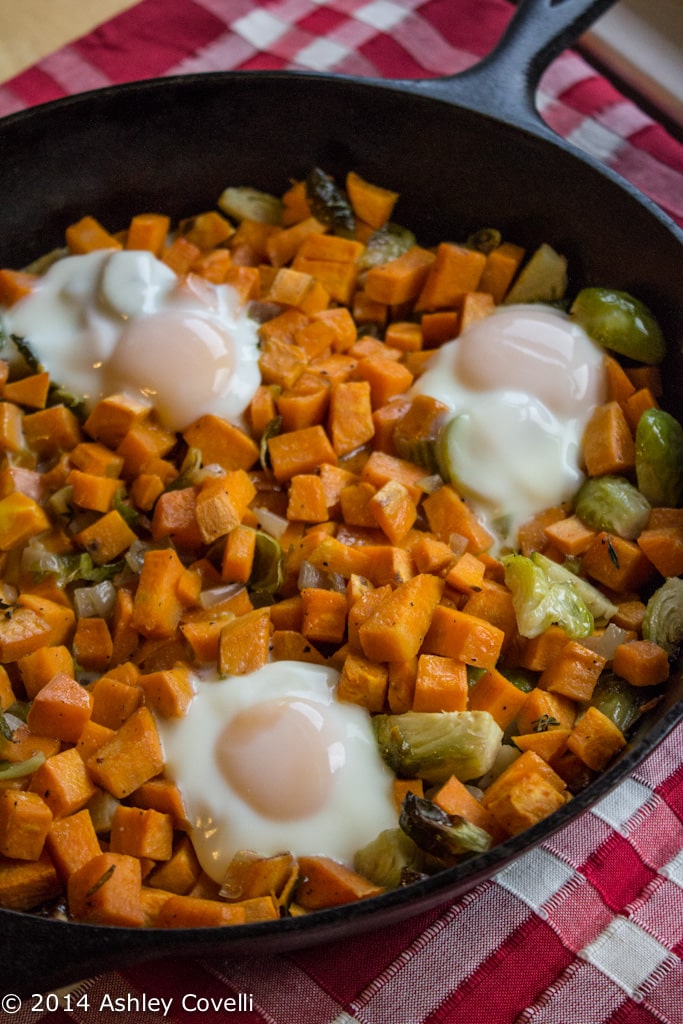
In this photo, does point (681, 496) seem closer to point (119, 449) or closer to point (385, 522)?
point (385, 522)

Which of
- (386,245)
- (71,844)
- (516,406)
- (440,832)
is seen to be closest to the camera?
(440,832)

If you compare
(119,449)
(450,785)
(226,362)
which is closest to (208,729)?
(450,785)

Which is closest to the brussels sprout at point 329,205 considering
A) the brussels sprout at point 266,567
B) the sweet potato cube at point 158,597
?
the brussels sprout at point 266,567

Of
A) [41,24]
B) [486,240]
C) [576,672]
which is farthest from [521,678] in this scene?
[41,24]

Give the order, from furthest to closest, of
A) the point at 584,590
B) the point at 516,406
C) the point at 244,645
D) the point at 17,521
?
the point at 516,406, the point at 17,521, the point at 584,590, the point at 244,645

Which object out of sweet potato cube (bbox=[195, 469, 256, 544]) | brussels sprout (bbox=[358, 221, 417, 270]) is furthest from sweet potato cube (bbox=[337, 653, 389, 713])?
brussels sprout (bbox=[358, 221, 417, 270])

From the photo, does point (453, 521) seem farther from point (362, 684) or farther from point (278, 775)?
point (278, 775)
